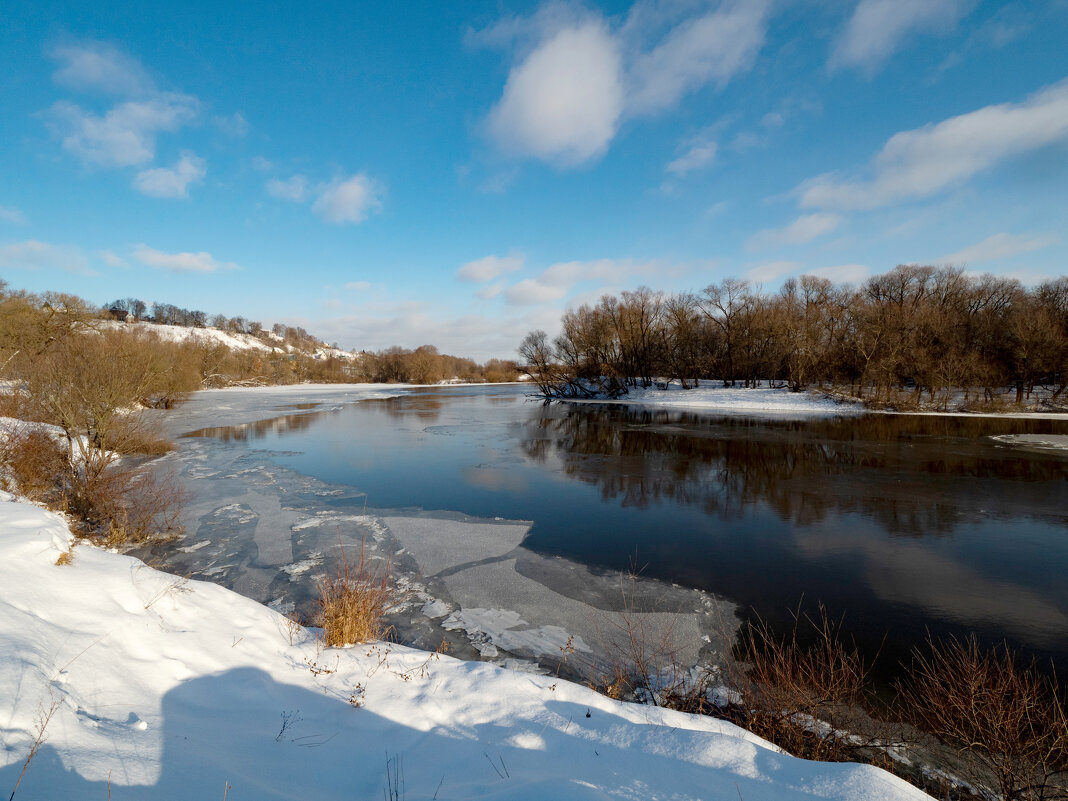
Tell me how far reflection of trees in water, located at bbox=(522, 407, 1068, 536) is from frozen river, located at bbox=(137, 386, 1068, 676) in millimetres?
99

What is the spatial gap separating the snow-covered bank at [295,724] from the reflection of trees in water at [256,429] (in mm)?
18447

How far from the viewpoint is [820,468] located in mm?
13906

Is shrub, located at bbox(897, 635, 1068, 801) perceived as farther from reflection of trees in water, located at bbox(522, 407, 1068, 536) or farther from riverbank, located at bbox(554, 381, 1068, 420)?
riverbank, located at bbox(554, 381, 1068, 420)

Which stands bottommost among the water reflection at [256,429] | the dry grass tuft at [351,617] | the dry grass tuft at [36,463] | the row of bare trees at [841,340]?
the dry grass tuft at [351,617]

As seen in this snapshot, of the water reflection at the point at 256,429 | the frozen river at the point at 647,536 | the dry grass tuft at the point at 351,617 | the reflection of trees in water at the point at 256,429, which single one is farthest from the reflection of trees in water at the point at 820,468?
the reflection of trees in water at the point at 256,429

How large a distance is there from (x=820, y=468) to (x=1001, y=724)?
474 inches

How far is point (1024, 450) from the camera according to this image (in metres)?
16.2

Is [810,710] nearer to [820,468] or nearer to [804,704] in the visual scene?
[804,704]

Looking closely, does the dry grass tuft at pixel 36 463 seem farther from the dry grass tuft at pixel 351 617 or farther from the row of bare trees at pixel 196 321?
the row of bare trees at pixel 196 321

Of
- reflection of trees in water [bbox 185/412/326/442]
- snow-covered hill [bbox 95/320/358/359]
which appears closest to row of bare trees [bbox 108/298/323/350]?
snow-covered hill [bbox 95/320/358/359]

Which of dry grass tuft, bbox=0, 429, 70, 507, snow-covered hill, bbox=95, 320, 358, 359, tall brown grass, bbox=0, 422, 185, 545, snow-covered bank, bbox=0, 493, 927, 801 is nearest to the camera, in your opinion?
snow-covered bank, bbox=0, 493, 927, 801

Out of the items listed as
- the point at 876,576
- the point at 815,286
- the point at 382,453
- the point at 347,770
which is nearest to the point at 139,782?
the point at 347,770

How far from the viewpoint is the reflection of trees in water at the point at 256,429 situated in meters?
20.7

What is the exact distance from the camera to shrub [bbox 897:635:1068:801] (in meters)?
2.98
